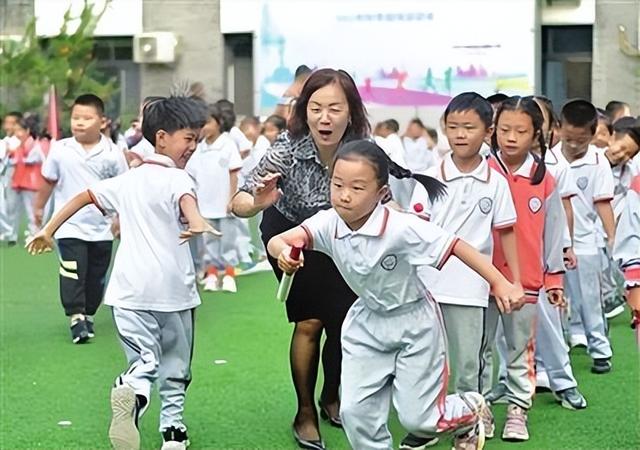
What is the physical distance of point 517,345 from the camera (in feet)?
20.4

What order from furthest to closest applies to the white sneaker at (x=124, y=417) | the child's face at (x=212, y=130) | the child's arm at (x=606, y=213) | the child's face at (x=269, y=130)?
the child's face at (x=269, y=130), the child's face at (x=212, y=130), the child's arm at (x=606, y=213), the white sneaker at (x=124, y=417)

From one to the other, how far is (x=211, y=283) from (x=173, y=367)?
5.73 m

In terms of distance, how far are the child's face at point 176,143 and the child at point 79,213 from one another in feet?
9.83

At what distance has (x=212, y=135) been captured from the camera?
38.4ft

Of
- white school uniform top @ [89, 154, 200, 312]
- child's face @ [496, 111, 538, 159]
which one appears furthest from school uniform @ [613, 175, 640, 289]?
white school uniform top @ [89, 154, 200, 312]

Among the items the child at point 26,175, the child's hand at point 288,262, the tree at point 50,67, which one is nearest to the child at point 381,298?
the child's hand at point 288,262

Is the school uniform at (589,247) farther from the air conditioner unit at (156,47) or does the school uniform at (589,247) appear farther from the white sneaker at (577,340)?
the air conditioner unit at (156,47)

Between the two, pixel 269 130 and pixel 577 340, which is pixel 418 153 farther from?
pixel 577 340

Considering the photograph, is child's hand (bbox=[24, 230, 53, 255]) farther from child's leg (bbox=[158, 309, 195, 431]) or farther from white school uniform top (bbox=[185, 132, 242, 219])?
white school uniform top (bbox=[185, 132, 242, 219])

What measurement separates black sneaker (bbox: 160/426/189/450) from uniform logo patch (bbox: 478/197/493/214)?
1684 mm

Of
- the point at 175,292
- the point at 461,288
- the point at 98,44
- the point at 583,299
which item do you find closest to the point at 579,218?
the point at 583,299

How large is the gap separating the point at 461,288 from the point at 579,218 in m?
2.31

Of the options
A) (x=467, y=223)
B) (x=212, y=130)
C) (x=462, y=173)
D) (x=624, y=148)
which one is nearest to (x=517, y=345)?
(x=467, y=223)

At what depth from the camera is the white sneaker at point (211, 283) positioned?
1151 cm
